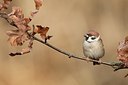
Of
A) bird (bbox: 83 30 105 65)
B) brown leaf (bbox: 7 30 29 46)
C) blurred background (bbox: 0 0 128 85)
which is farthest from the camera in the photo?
blurred background (bbox: 0 0 128 85)

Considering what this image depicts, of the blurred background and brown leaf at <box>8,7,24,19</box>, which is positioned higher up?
brown leaf at <box>8,7,24,19</box>

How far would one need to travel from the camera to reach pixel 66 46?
6.34 metres

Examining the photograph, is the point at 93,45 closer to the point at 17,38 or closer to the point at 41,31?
the point at 41,31

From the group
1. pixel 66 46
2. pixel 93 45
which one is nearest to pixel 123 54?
pixel 93 45

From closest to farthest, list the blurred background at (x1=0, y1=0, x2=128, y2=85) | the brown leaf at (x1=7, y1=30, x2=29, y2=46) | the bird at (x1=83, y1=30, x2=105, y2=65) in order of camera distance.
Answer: the brown leaf at (x1=7, y1=30, x2=29, y2=46)
the bird at (x1=83, y1=30, x2=105, y2=65)
the blurred background at (x1=0, y1=0, x2=128, y2=85)

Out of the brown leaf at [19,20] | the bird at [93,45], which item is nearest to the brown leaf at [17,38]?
the brown leaf at [19,20]

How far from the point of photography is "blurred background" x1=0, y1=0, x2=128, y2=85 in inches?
248

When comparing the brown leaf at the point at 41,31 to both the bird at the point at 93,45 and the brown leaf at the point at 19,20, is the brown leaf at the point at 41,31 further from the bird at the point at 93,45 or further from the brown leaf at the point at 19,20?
the bird at the point at 93,45

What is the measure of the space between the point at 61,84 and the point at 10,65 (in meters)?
0.60

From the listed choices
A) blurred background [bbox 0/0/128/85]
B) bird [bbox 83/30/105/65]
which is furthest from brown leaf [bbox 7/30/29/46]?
blurred background [bbox 0/0/128/85]

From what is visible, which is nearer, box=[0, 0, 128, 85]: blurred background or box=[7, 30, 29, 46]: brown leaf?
box=[7, 30, 29, 46]: brown leaf

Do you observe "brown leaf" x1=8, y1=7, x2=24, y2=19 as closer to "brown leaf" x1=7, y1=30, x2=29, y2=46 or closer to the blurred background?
"brown leaf" x1=7, y1=30, x2=29, y2=46

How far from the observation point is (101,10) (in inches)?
264

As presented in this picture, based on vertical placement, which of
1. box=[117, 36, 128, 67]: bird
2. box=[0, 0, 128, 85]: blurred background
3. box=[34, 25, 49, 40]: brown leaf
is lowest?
box=[0, 0, 128, 85]: blurred background
